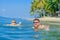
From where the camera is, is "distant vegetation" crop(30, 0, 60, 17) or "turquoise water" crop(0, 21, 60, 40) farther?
"distant vegetation" crop(30, 0, 60, 17)

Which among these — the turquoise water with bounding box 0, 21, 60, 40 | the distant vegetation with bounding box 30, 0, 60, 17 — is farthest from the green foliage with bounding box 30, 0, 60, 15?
the turquoise water with bounding box 0, 21, 60, 40

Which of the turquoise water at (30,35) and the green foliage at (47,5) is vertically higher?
the green foliage at (47,5)

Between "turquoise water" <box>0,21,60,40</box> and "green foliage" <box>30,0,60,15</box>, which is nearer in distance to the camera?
"turquoise water" <box>0,21,60,40</box>

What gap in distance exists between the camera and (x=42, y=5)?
166 ft

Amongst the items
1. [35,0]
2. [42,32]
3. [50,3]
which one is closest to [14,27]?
[42,32]

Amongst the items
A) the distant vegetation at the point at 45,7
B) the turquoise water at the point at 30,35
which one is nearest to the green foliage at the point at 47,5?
the distant vegetation at the point at 45,7

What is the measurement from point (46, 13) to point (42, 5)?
356 centimetres

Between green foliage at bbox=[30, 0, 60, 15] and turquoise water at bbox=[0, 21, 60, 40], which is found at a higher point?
green foliage at bbox=[30, 0, 60, 15]

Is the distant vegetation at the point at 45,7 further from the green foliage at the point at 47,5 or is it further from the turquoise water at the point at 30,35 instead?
the turquoise water at the point at 30,35

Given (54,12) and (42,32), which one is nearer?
(42,32)

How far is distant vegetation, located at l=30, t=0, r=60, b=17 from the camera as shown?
4793 cm

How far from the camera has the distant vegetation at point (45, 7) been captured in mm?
47934

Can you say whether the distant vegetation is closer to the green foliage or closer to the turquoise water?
the green foliage

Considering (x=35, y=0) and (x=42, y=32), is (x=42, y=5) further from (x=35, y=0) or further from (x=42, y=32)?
(x=42, y=32)
